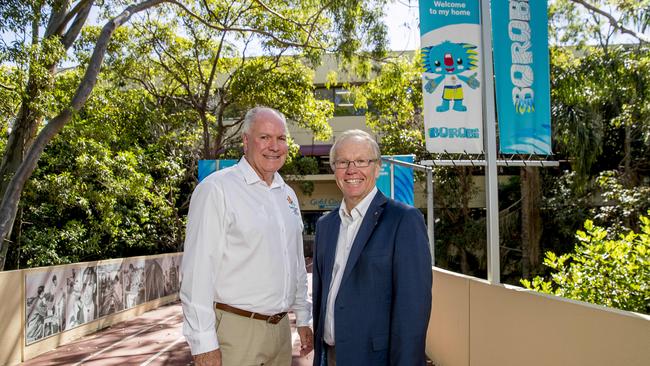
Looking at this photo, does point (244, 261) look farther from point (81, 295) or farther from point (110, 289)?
point (110, 289)

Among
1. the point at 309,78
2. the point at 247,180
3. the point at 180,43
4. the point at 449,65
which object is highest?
the point at 180,43

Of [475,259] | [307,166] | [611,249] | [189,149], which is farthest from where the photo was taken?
[307,166]

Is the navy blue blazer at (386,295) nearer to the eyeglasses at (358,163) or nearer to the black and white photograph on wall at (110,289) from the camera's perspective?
the eyeglasses at (358,163)

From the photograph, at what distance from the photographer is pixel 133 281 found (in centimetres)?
1293

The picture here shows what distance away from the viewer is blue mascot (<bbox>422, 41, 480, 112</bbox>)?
552 centimetres

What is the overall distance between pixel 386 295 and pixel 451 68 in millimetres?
3350

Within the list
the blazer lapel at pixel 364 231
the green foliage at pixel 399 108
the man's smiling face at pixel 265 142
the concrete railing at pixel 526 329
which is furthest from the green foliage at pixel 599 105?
the blazer lapel at pixel 364 231

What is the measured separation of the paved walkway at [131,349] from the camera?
824 cm

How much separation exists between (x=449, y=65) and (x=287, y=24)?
1045cm

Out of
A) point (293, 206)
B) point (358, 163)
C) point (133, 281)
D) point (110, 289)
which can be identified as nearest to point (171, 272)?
point (133, 281)

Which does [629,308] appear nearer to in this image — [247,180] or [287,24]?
[247,180]

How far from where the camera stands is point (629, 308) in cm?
496

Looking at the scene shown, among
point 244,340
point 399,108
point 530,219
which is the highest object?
point 399,108

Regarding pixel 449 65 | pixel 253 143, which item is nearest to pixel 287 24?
pixel 449 65
